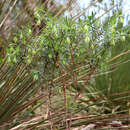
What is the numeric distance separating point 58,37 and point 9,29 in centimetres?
114

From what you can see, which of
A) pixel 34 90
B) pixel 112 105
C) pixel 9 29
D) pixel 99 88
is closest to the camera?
pixel 34 90

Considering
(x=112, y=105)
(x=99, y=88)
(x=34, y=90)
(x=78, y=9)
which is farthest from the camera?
(x=99, y=88)

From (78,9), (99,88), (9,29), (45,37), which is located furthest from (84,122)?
(99,88)

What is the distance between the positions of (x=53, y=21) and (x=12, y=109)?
31.1 inches

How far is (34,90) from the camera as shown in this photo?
1923mm

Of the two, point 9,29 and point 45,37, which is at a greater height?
point 9,29

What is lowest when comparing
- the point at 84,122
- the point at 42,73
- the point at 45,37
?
the point at 84,122

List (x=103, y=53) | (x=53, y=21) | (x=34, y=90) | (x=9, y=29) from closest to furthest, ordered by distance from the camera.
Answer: (x=53, y=21) < (x=103, y=53) < (x=34, y=90) < (x=9, y=29)

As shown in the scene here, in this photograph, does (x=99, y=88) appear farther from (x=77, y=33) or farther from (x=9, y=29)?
(x=77, y=33)

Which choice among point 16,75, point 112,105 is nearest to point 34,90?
point 16,75

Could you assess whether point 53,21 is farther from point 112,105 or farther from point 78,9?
point 112,105

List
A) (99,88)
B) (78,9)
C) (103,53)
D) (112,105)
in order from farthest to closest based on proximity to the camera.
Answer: (99,88)
(112,105)
(78,9)
(103,53)

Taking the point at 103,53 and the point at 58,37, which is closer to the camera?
the point at 58,37

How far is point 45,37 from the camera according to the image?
1369 millimetres
